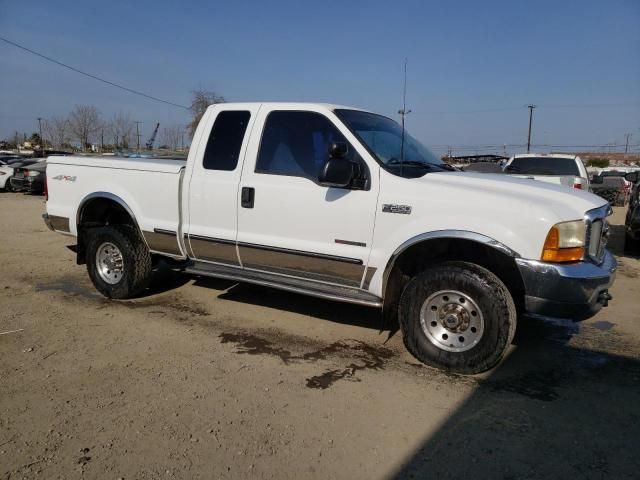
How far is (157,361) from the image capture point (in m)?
4.02

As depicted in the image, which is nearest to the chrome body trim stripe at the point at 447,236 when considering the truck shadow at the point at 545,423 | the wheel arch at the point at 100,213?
the truck shadow at the point at 545,423

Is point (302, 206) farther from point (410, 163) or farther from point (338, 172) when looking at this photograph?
point (410, 163)

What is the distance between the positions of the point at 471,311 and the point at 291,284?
5.05ft

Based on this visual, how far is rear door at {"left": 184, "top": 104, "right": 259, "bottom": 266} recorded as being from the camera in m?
4.70

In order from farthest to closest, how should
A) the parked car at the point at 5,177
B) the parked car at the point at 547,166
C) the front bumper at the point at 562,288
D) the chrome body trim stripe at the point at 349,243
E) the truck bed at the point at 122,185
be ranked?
the parked car at the point at 5,177, the parked car at the point at 547,166, the truck bed at the point at 122,185, the chrome body trim stripe at the point at 349,243, the front bumper at the point at 562,288

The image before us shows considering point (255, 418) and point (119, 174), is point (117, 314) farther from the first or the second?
point (255, 418)

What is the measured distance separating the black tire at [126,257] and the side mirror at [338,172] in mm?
2604

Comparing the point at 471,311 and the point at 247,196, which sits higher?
the point at 247,196

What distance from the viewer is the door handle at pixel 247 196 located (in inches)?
179

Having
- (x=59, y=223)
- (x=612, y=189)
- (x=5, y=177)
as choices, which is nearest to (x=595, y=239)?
(x=59, y=223)

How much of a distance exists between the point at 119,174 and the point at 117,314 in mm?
1457

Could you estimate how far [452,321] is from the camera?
387 centimetres

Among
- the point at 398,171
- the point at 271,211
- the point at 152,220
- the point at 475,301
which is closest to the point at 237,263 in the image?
the point at 271,211

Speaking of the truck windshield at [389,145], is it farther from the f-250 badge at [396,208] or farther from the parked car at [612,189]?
the parked car at [612,189]
